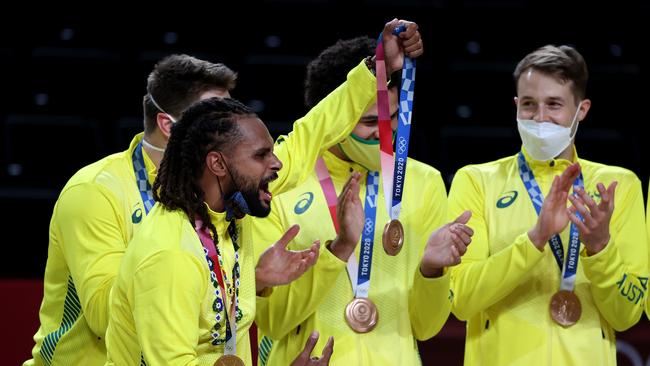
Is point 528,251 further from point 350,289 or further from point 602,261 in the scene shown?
point 350,289

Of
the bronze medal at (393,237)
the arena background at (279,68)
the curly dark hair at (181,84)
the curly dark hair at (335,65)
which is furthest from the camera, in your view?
the arena background at (279,68)

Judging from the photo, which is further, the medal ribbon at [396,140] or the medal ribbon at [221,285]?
the medal ribbon at [396,140]

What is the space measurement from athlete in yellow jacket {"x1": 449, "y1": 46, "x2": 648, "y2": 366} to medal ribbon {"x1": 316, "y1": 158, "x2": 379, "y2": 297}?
0.43m

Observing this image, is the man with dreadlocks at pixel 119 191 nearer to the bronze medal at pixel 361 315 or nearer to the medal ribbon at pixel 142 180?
the medal ribbon at pixel 142 180

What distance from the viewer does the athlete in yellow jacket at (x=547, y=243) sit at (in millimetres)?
4387

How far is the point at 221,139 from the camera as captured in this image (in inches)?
147

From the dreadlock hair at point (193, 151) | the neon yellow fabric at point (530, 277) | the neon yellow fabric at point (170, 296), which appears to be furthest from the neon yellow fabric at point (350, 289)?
the dreadlock hair at point (193, 151)

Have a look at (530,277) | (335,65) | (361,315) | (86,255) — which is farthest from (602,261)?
(86,255)

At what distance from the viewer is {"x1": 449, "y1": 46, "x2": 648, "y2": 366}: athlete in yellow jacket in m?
4.39

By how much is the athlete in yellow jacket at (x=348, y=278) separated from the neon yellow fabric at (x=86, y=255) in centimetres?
51

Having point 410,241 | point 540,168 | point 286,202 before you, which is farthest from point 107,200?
point 540,168

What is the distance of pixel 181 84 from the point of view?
4.62 m

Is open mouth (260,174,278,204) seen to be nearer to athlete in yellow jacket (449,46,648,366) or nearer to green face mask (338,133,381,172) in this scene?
green face mask (338,133,381,172)

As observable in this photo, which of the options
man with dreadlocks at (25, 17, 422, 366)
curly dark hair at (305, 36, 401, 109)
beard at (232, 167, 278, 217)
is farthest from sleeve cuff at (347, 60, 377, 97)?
beard at (232, 167, 278, 217)
